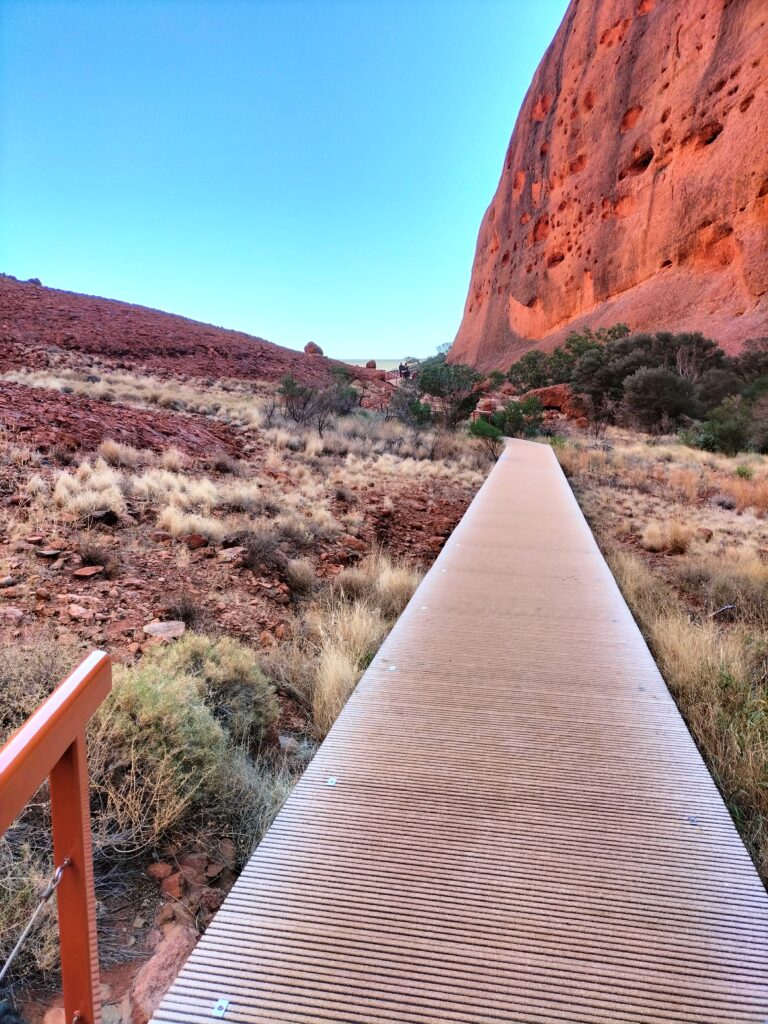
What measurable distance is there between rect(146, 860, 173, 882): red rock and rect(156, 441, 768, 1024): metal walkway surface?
37cm

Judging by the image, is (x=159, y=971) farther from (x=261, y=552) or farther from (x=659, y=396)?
(x=659, y=396)

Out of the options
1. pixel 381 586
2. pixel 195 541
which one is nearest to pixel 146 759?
pixel 381 586

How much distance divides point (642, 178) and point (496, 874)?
39668 mm

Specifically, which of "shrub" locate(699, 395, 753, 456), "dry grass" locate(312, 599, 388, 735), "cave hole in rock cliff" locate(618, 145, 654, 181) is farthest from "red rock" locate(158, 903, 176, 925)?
"cave hole in rock cliff" locate(618, 145, 654, 181)

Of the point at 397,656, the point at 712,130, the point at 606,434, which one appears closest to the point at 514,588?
the point at 397,656

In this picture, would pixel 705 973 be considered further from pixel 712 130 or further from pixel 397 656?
pixel 712 130

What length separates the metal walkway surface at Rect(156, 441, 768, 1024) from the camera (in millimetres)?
1405

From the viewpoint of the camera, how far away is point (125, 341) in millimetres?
28375

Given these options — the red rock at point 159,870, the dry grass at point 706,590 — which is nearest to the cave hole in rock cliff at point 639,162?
the dry grass at point 706,590

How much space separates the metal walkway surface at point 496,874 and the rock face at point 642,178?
28.4m

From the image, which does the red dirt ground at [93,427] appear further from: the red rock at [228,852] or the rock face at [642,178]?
the rock face at [642,178]

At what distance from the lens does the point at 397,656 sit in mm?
3219

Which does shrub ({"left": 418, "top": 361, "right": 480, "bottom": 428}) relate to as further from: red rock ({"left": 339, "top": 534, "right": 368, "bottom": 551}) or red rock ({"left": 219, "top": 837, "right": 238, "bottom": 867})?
red rock ({"left": 219, "top": 837, "right": 238, "bottom": 867})

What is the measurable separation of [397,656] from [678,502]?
28.1 ft
